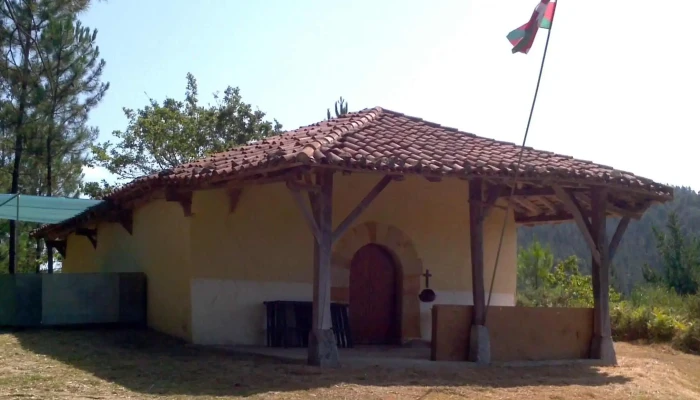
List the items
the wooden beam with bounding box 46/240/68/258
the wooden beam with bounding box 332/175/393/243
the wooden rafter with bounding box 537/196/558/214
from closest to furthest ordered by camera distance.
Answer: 1. the wooden beam with bounding box 332/175/393/243
2. the wooden rafter with bounding box 537/196/558/214
3. the wooden beam with bounding box 46/240/68/258

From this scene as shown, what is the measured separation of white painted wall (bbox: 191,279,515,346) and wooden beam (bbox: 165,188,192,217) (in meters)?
0.99

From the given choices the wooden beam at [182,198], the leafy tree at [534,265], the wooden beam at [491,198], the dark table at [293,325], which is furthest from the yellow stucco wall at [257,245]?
the leafy tree at [534,265]

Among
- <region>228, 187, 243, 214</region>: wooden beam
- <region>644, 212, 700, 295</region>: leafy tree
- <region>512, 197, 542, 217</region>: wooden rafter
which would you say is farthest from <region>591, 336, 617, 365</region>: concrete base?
<region>644, 212, 700, 295</region>: leafy tree

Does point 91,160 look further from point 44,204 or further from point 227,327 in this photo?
point 227,327

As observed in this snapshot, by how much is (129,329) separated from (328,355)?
15.4 feet

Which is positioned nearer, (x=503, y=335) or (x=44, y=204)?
(x=503, y=335)

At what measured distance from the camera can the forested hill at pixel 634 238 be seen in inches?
1628

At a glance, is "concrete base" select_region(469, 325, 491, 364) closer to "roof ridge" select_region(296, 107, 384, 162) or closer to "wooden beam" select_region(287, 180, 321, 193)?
"wooden beam" select_region(287, 180, 321, 193)

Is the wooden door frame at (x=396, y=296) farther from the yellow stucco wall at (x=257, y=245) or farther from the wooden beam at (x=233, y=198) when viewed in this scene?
the wooden beam at (x=233, y=198)

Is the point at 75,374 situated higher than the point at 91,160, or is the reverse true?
the point at 91,160

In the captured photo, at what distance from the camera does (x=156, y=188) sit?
11.4 m

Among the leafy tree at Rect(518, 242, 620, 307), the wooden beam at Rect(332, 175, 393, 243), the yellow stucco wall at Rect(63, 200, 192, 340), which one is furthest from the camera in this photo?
the leafy tree at Rect(518, 242, 620, 307)

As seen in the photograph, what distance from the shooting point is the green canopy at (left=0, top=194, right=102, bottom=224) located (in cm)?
1494

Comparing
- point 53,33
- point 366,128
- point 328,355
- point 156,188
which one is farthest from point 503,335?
point 53,33
